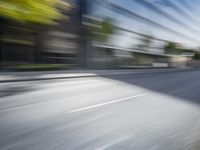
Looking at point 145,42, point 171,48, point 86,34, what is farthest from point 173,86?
point 171,48

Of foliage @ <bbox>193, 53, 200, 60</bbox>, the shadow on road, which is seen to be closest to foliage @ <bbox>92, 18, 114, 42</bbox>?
the shadow on road

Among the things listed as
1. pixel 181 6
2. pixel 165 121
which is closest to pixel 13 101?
pixel 165 121

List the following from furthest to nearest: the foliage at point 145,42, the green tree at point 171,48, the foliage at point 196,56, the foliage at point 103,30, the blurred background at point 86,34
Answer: the foliage at point 196,56 < the green tree at point 171,48 < the foliage at point 145,42 < the foliage at point 103,30 < the blurred background at point 86,34

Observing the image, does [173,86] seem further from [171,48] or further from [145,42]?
[171,48]

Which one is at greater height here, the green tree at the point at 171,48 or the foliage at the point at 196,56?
the green tree at the point at 171,48

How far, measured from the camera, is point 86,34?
35.0 metres

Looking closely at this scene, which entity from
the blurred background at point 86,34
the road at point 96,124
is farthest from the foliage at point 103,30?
the road at point 96,124

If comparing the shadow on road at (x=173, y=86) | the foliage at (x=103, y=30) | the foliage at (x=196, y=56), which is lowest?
the foliage at (x=196, y=56)

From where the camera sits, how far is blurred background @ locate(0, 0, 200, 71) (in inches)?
942

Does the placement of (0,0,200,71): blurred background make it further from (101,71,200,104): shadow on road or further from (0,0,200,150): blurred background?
(101,71,200,104): shadow on road

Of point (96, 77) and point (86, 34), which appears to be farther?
point (86, 34)

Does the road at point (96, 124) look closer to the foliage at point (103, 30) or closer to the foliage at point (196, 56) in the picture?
the foliage at point (103, 30)

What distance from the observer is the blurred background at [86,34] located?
23922 millimetres

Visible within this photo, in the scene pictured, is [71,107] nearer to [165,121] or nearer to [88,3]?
[165,121]
